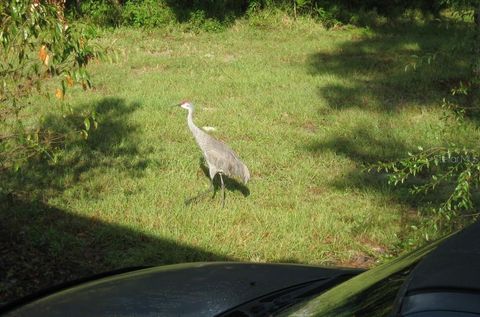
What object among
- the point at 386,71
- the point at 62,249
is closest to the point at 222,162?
the point at 62,249

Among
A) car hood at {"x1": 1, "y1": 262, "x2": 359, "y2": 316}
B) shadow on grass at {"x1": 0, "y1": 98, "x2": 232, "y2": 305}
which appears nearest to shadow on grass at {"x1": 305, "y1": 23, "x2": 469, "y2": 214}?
shadow on grass at {"x1": 0, "y1": 98, "x2": 232, "y2": 305}

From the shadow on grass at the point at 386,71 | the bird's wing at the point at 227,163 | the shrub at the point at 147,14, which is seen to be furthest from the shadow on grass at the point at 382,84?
the shrub at the point at 147,14

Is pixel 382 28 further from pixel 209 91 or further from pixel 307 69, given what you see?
pixel 209 91

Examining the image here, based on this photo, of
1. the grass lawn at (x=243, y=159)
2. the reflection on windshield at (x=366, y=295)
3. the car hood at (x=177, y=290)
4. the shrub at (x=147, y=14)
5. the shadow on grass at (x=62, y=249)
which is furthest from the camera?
the shrub at (x=147, y=14)

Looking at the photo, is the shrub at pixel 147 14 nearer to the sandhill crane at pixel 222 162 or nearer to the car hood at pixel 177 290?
the sandhill crane at pixel 222 162

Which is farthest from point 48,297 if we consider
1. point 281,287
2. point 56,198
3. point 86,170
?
point 86,170

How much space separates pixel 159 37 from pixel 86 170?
8.03 meters

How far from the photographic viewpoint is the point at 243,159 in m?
8.40

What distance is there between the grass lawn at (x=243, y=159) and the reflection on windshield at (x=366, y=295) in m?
2.70

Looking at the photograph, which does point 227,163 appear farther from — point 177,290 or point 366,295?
point 366,295

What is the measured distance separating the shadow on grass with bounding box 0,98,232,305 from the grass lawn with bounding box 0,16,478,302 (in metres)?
0.02

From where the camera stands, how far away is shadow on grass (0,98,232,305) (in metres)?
5.68

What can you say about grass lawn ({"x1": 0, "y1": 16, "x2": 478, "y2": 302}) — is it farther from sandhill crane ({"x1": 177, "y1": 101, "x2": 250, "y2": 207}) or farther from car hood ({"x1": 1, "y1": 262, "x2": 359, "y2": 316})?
car hood ({"x1": 1, "y1": 262, "x2": 359, "y2": 316})

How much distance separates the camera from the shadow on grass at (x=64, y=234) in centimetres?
568
